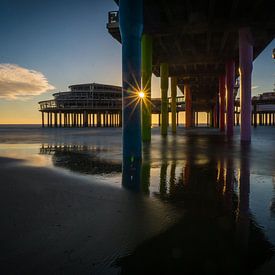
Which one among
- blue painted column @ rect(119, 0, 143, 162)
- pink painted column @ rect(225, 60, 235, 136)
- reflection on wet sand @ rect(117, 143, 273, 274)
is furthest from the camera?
pink painted column @ rect(225, 60, 235, 136)

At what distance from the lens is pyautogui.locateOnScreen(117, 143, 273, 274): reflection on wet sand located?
7.12 ft

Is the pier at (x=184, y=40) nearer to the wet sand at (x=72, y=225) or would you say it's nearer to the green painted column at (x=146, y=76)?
the green painted column at (x=146, y=76)

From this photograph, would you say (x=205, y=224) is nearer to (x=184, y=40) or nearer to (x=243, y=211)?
(x=243, y=211)

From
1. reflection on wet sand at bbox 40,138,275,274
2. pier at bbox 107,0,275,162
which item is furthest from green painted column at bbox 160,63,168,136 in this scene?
reflection on wet sand at bbox 40,138,275,274

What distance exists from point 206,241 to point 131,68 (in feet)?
21.9

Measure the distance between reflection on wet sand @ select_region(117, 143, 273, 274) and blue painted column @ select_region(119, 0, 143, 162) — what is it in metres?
4.03

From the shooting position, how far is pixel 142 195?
4.46 metres

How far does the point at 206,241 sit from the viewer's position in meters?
2.63

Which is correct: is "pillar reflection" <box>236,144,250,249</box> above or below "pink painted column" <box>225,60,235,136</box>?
below

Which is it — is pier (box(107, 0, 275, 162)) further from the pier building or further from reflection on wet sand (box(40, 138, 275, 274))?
the pier building

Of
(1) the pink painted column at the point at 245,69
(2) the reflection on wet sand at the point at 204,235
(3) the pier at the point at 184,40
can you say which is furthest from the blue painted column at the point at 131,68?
(1) the pink painted column at the point at 245,69

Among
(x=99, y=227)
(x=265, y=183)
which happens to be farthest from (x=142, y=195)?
(x=265, y=183)

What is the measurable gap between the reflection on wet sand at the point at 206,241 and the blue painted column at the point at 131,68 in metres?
4.03

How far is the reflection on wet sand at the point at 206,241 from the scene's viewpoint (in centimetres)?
217
